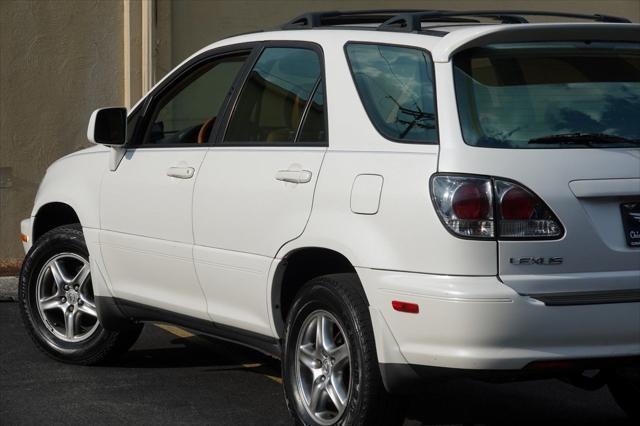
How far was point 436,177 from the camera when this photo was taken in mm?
4836

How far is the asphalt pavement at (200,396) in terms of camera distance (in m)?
6.16

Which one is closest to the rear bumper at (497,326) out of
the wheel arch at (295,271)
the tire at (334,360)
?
the tire at (334,360)

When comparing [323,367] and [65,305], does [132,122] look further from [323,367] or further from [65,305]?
[323,367]

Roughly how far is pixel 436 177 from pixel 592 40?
0.95 meters

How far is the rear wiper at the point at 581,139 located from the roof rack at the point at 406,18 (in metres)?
0.76

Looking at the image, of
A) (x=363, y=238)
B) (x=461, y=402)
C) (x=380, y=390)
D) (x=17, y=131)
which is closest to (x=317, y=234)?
(x=363, y=238)

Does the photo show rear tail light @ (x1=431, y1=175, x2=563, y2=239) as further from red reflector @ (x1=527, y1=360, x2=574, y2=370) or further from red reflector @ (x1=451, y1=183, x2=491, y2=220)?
red reflector @ (x1=527, y1=360, x2=574, y2=370)

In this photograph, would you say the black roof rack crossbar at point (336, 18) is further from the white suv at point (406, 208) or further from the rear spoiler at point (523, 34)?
the rear spoiler at point (523, 34)

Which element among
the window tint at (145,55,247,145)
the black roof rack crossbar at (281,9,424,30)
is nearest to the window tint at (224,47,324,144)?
the black roof rack crossbar at (281,9,424,30)

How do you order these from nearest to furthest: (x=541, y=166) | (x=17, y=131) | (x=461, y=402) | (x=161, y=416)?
(x=541, y=166)
(x=161, y=416)
(x=461, y=402)
(x=17, y=131)

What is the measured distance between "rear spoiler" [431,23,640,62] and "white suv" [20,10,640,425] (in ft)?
0.04

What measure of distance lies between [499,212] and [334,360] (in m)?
1.07

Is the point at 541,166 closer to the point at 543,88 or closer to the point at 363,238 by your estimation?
the point at 543,88

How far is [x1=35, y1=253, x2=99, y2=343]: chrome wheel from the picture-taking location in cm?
725
